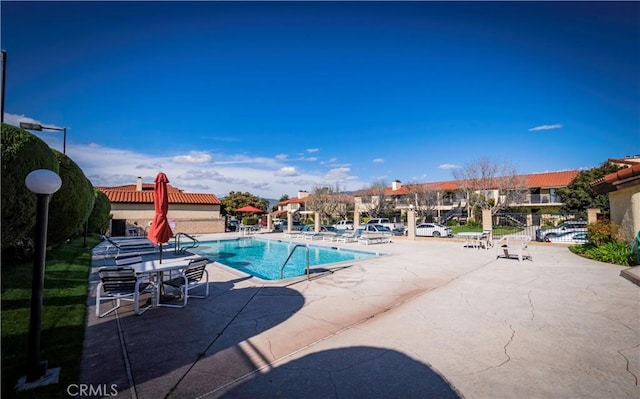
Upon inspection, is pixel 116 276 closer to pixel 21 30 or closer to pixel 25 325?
pixel 25 325

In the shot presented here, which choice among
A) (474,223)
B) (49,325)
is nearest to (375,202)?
(474,223)

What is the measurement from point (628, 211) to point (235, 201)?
43862mm

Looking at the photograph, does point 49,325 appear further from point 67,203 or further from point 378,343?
point 67,203

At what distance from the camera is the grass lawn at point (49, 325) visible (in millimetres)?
3211

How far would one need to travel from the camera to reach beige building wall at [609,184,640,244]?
1022 centimetres

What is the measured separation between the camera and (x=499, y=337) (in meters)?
4.44

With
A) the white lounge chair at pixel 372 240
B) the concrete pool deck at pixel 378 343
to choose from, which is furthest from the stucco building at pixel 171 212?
the concrete pool deck at pixel 378 343

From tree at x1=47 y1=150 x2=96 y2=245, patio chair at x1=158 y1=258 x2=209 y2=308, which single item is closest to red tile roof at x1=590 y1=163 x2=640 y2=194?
patio chair at x1=158 y1=258 x2=209 y2=308

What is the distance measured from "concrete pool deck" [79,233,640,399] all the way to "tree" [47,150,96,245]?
532 centimetres

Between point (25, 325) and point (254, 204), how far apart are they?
147 ft

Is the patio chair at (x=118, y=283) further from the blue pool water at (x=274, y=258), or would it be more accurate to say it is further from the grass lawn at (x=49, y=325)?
the blue pool water at (x=274, y=258)

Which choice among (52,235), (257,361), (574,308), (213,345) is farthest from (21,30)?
(574,308)

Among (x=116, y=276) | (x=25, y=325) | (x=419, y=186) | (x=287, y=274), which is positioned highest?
(x=419, y=186)

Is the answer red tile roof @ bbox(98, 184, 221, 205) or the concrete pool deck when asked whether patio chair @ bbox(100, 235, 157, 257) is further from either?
red tile roof @ bbox(98, 184, 221, 205)
